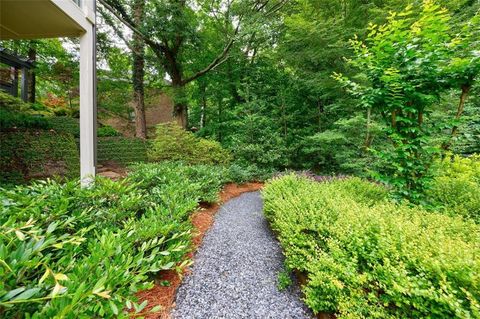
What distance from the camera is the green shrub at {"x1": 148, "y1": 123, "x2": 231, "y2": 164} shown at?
21.2 feet

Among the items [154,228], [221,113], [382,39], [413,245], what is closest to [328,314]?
[413,245]

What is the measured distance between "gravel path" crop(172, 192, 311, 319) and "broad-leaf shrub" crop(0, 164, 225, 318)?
14.7 inches

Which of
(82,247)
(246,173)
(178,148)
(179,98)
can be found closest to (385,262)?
(82,247)

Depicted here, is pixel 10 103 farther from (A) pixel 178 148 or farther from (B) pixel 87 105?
(B) pixel 87 105

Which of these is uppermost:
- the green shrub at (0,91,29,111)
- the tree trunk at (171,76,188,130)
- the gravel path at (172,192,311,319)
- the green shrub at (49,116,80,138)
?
the tree trunk at (171,76,188,130)

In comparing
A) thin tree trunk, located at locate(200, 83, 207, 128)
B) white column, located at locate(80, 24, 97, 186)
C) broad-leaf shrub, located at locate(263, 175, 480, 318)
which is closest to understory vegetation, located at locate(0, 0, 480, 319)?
broad-leaf shrub, located at locate(263, 175, 480, 318)

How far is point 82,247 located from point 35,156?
3.11 m

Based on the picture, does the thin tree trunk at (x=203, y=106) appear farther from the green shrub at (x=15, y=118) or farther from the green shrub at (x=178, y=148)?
the green shrub at (x=15, y=118)

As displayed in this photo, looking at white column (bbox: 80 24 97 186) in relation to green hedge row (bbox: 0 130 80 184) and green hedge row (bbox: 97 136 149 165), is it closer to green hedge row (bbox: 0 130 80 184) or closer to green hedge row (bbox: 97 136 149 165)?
green hedge row (bbox: 0 130 80 184)

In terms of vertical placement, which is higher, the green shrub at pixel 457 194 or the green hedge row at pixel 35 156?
the green hedge row at pixel 35 156

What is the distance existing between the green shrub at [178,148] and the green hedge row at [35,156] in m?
2.50

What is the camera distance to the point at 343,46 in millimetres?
5832

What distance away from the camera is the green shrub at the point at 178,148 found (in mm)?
6477

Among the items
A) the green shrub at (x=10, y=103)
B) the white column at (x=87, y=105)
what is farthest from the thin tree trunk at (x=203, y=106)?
the white column at (x=87, y=105)
